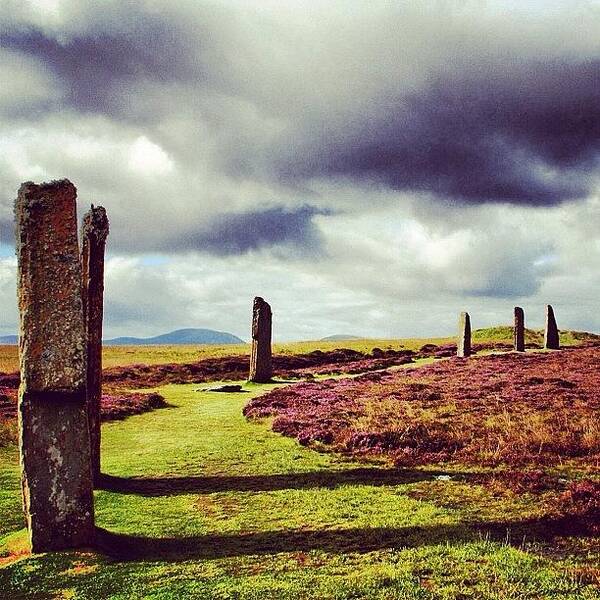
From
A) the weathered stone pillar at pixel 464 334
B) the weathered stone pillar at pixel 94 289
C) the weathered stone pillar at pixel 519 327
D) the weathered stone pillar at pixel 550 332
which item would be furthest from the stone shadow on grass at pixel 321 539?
the weathered stone pillar at pixel 550 332

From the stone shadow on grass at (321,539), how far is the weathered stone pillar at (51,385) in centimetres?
91

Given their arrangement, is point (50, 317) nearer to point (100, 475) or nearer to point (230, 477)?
point (100, 475)

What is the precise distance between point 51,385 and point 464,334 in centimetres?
4449

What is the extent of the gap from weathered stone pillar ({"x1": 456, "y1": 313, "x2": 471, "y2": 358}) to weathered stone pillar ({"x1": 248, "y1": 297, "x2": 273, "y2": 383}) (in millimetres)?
20102

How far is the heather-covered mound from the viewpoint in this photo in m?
16.7

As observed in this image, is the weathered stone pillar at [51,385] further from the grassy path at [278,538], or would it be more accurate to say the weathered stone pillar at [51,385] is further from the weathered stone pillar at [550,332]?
the weathered stone pillar at [550,332]

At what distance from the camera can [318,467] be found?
16.0m

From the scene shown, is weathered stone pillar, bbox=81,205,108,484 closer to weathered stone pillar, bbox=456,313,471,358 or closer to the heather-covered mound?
the heather-covered mound

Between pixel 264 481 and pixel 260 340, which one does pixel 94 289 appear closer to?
pixel 264 481

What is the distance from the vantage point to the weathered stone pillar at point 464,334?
5053 centimetres

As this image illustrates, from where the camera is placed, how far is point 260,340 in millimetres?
37750

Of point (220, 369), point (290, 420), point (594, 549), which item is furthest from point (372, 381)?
point (594, 549)

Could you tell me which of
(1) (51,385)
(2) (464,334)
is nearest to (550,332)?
(2) (464,334)

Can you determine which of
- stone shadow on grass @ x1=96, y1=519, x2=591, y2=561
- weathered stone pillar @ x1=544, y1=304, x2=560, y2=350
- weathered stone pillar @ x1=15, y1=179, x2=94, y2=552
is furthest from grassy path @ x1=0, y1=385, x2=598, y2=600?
weathered stone pillar @ x1=544, y1=304, x2=560, y2=350
